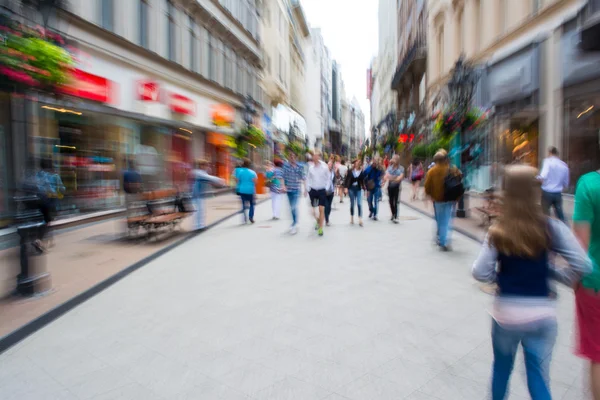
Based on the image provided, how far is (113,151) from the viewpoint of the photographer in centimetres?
1582

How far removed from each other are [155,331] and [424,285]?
3.42m

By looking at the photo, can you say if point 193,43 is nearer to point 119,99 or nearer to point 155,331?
point 119,99

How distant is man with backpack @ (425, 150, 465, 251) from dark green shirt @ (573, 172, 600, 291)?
554 centimetres

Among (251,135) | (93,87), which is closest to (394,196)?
(93,87)

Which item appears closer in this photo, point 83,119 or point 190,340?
point 190,340

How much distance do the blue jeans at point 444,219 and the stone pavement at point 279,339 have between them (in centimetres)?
102

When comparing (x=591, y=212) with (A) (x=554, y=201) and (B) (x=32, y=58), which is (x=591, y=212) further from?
(A) (x=554, y=201)

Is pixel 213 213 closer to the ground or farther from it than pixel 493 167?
closer to the ground

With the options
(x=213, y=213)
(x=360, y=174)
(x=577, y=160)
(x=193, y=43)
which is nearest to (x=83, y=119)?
(x=213, y=213)

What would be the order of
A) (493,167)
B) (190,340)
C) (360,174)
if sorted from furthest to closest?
(493,167), (360,174), (190,340)

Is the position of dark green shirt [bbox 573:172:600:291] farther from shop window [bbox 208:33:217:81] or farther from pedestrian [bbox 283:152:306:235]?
shop window [bbox 208:33:217:81]

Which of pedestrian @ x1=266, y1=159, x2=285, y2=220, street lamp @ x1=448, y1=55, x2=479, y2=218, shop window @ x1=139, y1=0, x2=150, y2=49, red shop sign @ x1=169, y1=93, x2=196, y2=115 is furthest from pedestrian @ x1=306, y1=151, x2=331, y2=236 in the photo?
red shop sign @ x1=169, y1=93, x2=196, y2=115

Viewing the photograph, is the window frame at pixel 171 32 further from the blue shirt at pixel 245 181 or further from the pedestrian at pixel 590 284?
the pedestrian at pixel 590 284

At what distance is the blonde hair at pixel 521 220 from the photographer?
242cm
